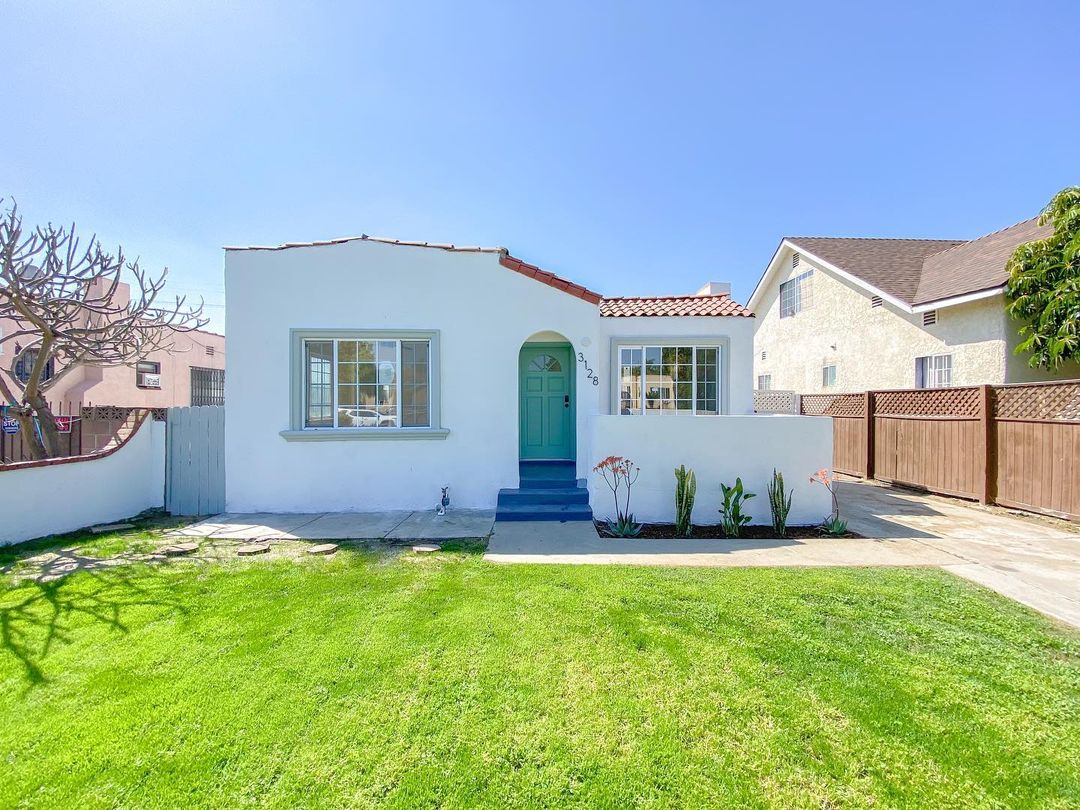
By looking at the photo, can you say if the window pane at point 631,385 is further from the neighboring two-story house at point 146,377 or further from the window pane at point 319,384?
the neighboring two-story house at point 146,377

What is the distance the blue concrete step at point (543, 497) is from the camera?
27.0 ft

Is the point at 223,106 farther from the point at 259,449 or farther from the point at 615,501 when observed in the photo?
the point at 615,501

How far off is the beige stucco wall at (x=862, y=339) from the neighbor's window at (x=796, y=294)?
250mm

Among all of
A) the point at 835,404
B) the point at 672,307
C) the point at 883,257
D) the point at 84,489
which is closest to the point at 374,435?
the point at 84,489

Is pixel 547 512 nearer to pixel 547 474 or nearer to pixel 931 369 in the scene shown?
pixel 547 474

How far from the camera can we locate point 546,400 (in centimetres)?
984

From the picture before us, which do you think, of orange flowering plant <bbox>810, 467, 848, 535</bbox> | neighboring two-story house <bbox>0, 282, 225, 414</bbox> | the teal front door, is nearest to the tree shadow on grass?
the teal front door

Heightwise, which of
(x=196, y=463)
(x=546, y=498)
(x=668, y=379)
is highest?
(x=668, y=379)

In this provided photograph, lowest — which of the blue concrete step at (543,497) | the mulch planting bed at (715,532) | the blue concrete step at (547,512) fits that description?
the mulch planting bed at (715,532)

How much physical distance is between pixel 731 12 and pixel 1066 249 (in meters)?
9.44

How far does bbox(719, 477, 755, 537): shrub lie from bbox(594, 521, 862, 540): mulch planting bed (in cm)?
12

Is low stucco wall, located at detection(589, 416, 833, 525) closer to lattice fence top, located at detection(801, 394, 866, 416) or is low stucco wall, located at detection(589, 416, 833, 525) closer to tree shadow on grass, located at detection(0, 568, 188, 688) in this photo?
tree shadow on grass, located at detection(0, 568, 188, 688)

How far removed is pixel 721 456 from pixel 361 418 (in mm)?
6911

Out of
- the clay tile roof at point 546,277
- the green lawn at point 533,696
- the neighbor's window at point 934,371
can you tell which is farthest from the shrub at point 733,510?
the neighbor's window at point 934,371
